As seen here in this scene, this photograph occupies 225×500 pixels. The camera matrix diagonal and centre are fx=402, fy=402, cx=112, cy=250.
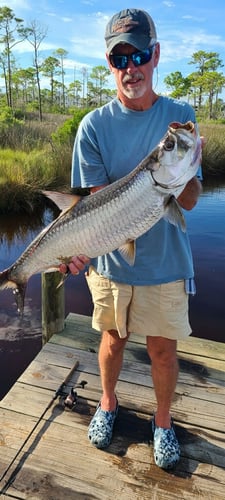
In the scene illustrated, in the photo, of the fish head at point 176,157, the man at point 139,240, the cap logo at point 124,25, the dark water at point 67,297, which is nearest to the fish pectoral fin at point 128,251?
the man at point 139,240

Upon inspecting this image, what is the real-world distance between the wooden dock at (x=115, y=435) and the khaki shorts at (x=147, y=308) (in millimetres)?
878

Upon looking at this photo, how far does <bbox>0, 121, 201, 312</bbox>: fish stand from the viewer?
210cm

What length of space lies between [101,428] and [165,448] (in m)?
0.48

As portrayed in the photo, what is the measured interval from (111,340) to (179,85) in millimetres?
53552

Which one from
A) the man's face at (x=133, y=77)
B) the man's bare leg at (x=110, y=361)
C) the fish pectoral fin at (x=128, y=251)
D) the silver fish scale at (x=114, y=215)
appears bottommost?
the man's bare leg at (x=110, y=361)

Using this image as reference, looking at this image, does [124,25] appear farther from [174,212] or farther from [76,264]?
[76,264]

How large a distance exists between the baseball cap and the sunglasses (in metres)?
0.03

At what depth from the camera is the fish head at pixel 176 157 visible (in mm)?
2049

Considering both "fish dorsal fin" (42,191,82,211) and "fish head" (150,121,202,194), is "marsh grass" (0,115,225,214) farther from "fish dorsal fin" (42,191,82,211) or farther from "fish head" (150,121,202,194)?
"fish head" (150,121,202,194)

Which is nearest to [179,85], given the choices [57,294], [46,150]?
[46,150]

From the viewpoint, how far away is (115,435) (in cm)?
296

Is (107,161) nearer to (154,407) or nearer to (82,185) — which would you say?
(82,185)

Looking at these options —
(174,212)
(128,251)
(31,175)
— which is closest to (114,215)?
(128,251)

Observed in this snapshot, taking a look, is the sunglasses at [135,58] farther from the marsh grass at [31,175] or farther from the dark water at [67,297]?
the marsh grass at [31,175]
